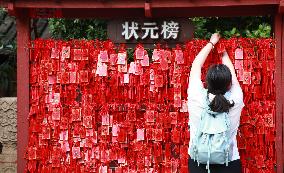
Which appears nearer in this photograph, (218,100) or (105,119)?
(218,100)

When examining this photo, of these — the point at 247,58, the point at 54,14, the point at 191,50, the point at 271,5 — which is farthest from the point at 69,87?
the point at 271,5

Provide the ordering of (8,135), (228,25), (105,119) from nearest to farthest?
(105,119) < (8,135) < (228,25)

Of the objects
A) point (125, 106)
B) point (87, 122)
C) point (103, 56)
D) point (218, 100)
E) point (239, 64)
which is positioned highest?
point (103, 56)

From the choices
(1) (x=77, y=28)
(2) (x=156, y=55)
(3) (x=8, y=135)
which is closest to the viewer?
(2) (x=156, y=55)

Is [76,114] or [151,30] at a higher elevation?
[151,30]

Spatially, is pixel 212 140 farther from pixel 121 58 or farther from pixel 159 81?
pixel 121 58

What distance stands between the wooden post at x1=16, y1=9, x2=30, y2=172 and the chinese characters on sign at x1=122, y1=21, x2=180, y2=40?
127cm

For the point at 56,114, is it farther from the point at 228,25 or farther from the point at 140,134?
the point at 228,25

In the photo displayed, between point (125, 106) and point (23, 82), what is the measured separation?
1.35 m

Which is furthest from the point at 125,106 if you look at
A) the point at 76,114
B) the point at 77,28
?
the point at 77,28

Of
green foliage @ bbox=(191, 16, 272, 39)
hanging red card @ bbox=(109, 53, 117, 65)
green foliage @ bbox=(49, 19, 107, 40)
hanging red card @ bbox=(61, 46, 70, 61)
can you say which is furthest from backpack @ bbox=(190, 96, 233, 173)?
green foliage @ bbox=(49, 19, 107, 40)

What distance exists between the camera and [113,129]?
264 inches

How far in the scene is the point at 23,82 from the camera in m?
6.80

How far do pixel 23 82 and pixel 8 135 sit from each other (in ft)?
4.68
